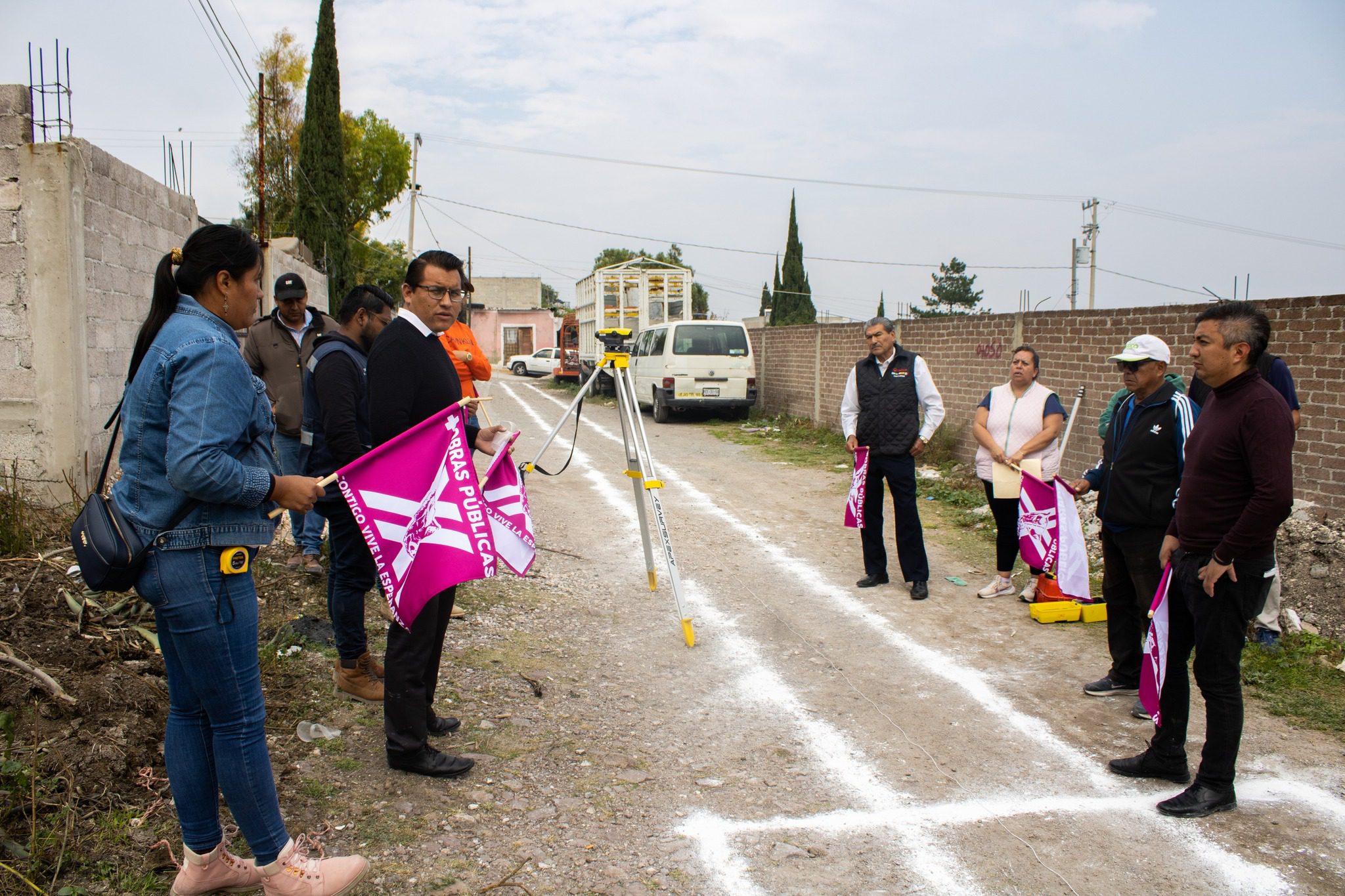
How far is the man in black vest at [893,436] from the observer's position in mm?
6281

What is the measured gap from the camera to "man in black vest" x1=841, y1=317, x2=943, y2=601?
6281mm

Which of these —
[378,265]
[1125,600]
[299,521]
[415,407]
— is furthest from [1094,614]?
[378,265]

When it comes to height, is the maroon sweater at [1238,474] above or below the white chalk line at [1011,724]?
above

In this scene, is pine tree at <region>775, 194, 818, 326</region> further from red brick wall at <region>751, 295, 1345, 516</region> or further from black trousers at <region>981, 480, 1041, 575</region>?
black trousers at <region>981, 480, 1041, 575</region>

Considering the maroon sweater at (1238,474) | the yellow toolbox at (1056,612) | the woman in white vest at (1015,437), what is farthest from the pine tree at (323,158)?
the maroon sweater at (1238,474)

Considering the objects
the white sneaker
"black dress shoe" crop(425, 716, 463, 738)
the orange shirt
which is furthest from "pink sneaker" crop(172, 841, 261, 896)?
the white sneaker

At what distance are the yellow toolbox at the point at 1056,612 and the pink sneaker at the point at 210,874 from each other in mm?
4732

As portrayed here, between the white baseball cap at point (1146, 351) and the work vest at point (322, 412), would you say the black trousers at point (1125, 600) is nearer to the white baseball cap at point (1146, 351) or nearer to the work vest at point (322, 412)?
the white baseball cap at point (1146, 351)

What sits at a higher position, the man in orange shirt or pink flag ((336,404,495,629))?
the man in orange shirt

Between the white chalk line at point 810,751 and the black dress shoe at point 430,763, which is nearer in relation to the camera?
the white chalk line at point 810,751

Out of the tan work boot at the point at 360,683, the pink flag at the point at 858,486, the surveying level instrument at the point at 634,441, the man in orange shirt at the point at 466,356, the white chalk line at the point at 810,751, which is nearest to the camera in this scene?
the white chalk line at the point at 810,751

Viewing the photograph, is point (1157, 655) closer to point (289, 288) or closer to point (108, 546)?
point (108, 546)

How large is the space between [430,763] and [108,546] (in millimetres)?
1636

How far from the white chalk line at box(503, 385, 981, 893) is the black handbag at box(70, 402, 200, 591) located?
2.03m
